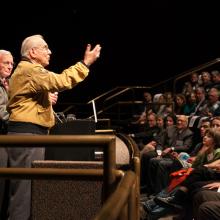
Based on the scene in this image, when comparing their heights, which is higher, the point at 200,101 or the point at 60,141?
the point at 200,101

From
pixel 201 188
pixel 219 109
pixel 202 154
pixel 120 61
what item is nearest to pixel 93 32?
pixel 120 61

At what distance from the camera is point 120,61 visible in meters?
12.6

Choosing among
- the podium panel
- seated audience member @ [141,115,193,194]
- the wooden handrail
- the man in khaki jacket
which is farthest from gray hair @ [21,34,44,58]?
seated audience member @ [141,115,193,194]

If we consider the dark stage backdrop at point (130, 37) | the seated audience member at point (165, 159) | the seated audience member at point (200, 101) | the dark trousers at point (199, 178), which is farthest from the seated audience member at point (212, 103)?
the dark stage backdrop at point (130, 37)

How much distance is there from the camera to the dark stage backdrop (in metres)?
12.2

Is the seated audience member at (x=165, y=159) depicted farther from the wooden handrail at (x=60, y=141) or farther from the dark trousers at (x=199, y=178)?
the wooden handrail at (x=60, y=141)

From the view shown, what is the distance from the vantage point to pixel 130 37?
12641 millimetres

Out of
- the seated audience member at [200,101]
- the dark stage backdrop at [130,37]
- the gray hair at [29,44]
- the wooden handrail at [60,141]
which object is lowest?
the wooden handrail at [60,141]

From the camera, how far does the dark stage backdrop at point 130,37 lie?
12211mm

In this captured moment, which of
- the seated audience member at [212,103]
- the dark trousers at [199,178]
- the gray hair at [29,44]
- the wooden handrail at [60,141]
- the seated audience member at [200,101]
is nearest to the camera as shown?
the wooden handrail at [60,141]

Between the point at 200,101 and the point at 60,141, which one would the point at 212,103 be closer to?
the point at 200,101

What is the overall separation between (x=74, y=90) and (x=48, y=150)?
962 centimetres

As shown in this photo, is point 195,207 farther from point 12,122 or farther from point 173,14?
point 173,14

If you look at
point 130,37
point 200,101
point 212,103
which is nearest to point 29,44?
point 212,103
